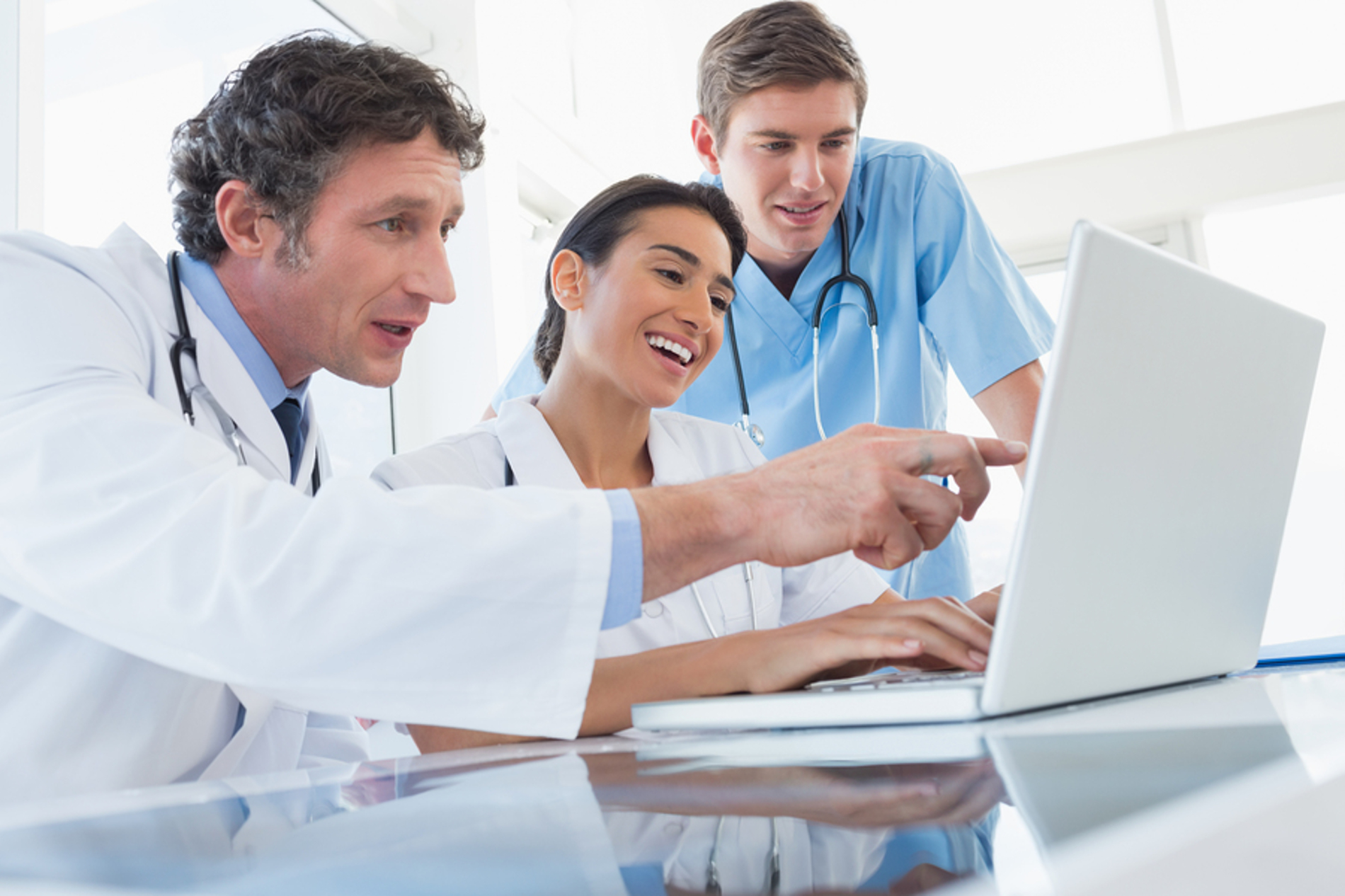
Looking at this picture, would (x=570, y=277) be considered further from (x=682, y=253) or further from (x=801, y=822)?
(x=801, y=822)

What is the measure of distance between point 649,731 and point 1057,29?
360 cm

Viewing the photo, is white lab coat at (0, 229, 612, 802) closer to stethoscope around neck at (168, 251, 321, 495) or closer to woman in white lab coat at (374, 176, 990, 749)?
stethoscope around neck at (168, 251, 321, 495)

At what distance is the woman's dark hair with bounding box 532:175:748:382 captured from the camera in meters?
1.54

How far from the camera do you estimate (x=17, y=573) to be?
632 millimetres

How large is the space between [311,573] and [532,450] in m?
0.74

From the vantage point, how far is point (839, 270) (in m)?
1.78

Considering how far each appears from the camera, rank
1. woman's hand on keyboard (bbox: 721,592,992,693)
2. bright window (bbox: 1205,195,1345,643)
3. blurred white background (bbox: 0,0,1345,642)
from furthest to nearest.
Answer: bright window (bbox: 1205,195,1345,643)
blurred white background (bbox: 0,0,1345,642)
woman's hand on keyboard (bbox: 721,592,992,693)

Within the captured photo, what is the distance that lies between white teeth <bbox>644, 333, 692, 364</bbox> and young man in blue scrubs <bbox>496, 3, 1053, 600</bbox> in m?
0.25

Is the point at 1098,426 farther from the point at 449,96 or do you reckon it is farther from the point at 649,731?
the point at 449,96

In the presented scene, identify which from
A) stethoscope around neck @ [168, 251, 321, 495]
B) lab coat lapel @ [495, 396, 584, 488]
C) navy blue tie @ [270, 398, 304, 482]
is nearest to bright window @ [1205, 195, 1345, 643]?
lab coat lapel @ [495, 396, 584, 488]

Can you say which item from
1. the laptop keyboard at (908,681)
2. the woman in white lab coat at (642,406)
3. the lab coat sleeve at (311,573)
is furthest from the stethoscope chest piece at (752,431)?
the lab coat sleeve at (311,573)

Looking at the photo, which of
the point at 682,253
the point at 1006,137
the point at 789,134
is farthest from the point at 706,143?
the point at 1006,137

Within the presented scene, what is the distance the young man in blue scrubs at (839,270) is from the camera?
5.38 feet

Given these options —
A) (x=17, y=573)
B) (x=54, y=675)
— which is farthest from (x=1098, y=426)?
(x=54, y=675)
